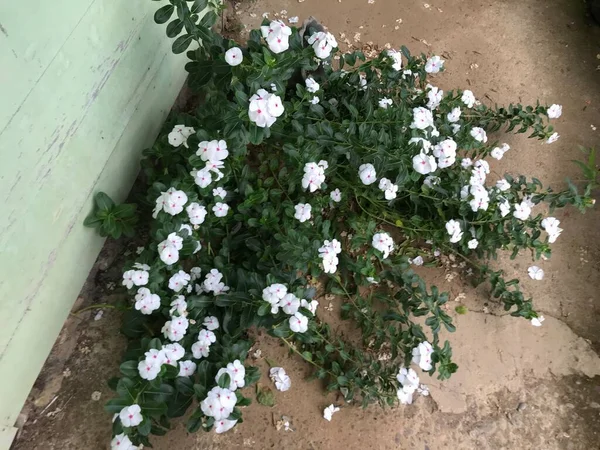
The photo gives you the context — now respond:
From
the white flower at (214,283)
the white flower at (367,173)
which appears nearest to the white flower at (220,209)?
the white flower at (214,283)

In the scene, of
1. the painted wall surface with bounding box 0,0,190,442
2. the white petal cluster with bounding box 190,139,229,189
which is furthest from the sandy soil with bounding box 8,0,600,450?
the white petal cluster with bounding box 190,139,229,189

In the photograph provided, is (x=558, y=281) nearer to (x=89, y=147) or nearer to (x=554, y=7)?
(x=554, y=7)

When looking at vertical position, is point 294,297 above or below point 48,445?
above

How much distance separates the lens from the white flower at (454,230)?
1.95 m

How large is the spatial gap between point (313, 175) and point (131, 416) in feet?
3.35

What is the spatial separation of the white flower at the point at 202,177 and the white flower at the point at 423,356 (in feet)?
3.23

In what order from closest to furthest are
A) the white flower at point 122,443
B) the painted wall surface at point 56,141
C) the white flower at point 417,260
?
the painted wall surface at point 56,141 → the white flower at point 122,443 → the white flower at point 417,260

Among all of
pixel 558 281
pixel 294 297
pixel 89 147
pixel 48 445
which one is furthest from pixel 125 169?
pixel 558 281

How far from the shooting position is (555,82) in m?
2.79

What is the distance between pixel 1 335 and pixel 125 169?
817 mm

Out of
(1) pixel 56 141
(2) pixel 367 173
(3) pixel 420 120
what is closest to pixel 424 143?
(3) pixel 420 120

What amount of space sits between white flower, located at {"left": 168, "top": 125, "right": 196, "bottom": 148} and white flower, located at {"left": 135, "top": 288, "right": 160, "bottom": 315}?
60 centimetres

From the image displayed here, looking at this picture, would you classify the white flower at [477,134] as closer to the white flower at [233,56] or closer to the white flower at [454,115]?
the white flower at [454,115]

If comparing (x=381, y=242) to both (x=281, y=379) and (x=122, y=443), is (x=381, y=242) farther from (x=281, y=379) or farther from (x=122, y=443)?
(x=122, y=443)
